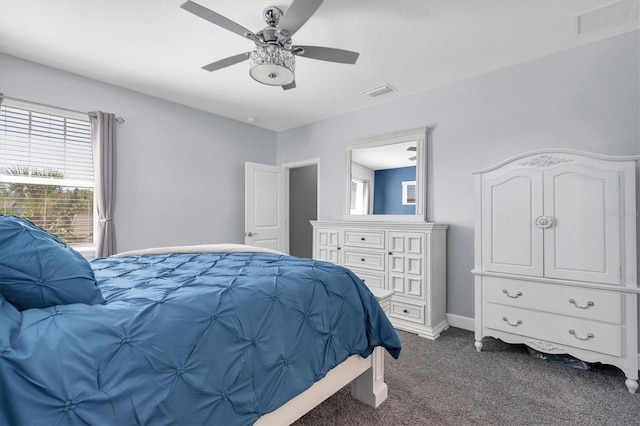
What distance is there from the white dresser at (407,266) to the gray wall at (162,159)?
79.8 inches

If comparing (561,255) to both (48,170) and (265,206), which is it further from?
(48,170)

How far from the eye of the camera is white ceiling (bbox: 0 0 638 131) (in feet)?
6.84

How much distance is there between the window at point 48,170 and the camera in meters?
2.79

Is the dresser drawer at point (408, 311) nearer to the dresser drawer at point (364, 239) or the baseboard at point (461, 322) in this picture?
the baseboard at point (461, 322)

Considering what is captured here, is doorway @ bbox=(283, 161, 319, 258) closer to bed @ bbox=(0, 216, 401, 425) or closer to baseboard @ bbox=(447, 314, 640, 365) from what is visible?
baseboard @ bbox=(447, 314, 640, 365)

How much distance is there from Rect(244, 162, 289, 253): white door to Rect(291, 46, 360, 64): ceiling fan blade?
8.26ft

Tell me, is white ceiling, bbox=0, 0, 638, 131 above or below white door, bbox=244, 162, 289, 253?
above

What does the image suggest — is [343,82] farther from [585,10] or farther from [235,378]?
[235,378]

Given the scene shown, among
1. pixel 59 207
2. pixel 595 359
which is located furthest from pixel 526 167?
pixel 59 207

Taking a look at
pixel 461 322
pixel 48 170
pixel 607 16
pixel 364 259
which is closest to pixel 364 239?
pixel 364 259

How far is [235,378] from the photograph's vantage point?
3.36 ft

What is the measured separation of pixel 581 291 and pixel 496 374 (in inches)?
33.6

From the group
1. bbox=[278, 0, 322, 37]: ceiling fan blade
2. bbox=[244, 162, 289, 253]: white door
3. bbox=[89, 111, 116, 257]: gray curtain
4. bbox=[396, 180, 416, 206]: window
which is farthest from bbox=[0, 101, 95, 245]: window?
bbox=[396, 180, 416, 206]: window

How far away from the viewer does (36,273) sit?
0.94 meters
